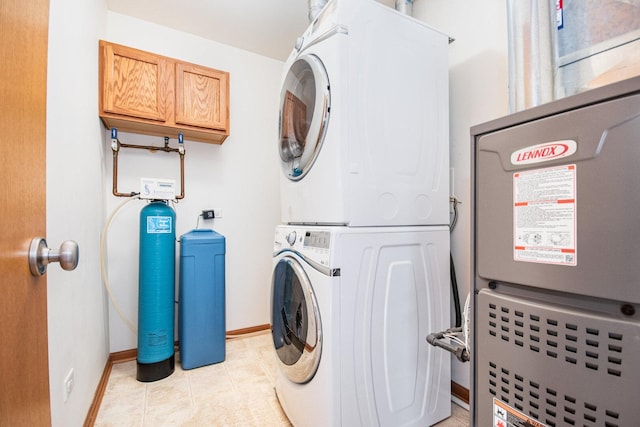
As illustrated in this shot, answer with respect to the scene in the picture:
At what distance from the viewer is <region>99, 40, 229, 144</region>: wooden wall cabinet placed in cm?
189

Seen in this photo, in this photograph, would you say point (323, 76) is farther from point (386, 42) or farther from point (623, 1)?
point (623, 1)

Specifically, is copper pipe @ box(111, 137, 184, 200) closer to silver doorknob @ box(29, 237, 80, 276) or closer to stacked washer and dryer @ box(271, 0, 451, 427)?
stacked washer and dryer @ box(271, 0, 451, 427)

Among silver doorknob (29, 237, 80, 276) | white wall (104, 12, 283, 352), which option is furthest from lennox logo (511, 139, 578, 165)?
white wall (104, 12, 283, 352)

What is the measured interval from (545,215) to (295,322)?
3.71 ft

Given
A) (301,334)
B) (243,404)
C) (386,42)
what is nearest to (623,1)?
(386,42)

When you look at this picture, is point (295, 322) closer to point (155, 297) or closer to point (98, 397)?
point (155, 297)

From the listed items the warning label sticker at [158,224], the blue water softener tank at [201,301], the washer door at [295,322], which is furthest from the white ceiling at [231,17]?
the washer door at [295,322]

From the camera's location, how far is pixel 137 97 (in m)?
1.97

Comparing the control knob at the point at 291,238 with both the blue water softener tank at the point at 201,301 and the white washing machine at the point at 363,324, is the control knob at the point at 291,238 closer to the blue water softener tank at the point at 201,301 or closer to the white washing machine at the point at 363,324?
the white washing machine at the point at 363,324

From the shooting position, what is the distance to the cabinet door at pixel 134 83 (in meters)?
1.88

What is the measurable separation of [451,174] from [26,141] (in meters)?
1.86

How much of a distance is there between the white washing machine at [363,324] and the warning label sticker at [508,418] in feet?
1.83

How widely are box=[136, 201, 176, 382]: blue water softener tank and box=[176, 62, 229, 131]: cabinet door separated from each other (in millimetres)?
732

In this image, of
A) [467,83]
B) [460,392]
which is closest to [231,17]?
[467,83]
